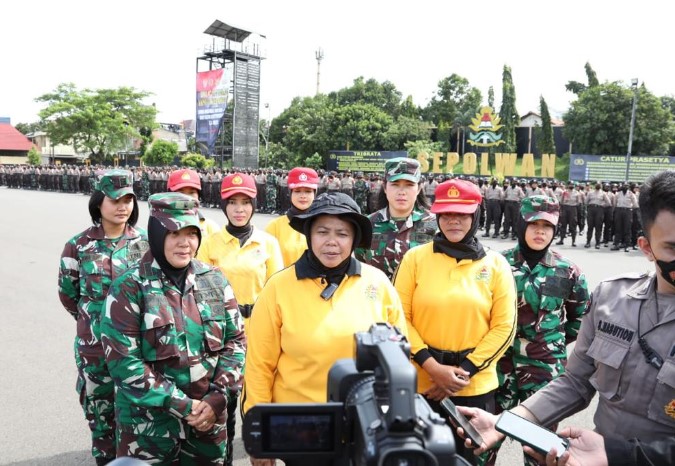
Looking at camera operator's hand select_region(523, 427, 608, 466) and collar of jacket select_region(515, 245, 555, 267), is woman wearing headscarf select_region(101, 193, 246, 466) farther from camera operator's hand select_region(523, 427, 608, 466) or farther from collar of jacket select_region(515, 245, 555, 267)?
collar of jacket select_region(515, 245, 555, 267)

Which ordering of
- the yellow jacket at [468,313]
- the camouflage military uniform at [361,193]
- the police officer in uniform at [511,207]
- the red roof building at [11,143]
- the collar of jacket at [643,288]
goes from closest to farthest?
the collar of jacket at [643,288] < the yellow jacket at [468,313] < the police officer in uniform at [511,207] < the camouflage military uniform at [361,193] < the red roof building at [11,143]

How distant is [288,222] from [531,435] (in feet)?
9.97

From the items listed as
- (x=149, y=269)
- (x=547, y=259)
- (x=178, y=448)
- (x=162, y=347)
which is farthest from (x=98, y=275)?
(x=547, y=259)

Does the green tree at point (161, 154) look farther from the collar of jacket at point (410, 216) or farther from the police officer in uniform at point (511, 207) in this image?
the collar of jacket at point (410, 216)

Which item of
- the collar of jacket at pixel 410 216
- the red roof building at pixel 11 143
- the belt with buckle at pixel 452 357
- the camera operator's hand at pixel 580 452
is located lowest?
the belt with buckle at pixel 452 357

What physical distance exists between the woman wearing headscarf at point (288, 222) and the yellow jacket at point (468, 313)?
1.62m

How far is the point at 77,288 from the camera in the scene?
3443mm

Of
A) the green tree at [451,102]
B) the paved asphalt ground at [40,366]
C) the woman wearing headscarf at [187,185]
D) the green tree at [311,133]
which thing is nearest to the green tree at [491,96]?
the green tree at [451,102]

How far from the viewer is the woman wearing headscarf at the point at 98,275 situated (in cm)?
317

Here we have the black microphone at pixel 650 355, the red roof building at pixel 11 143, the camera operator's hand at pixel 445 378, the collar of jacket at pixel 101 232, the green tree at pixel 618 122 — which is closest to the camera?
the black microphone at pixel 650 355

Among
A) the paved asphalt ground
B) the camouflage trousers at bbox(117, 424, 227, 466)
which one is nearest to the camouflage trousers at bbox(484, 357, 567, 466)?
the paved asphalt ground

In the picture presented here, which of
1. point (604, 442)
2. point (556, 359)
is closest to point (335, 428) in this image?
point (604, 442)

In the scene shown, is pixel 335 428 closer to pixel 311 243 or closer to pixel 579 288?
pixel 311 243

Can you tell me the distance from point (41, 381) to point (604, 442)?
4.58 meters
